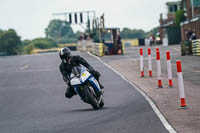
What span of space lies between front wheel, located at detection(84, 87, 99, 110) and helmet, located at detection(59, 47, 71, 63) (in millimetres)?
827

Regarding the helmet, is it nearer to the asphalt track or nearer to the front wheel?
the front wheel

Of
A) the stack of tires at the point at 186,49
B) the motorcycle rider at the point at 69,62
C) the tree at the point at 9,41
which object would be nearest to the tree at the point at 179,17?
the stack of tires at the point at 186,49

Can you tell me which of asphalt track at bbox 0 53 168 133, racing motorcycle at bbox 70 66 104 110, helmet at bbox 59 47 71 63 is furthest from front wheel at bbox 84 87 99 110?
helmet at bbox 59 47 71 63

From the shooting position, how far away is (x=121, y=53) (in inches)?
1993

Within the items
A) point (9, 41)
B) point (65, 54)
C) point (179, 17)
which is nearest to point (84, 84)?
point (65, 54)

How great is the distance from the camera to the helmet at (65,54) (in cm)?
1290

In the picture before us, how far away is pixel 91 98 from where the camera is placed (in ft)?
42.5

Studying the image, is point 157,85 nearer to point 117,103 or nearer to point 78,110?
point 117,103

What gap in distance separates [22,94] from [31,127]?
337 inches

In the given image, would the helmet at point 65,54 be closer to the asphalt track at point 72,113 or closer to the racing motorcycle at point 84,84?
the racing motorcycle at point 84,84

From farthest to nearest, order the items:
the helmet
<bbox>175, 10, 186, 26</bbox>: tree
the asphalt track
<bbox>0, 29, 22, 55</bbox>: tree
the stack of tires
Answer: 1. <bbox>0, 29, 22, 55</bbox>: tree
2. <bbox>175, 10, 186, 26</bbox>: tree
3. the stack of tires
4. the helmet
5. the asphalt track

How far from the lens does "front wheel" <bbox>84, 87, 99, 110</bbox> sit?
508 inches

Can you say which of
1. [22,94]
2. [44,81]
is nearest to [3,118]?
[22,94]

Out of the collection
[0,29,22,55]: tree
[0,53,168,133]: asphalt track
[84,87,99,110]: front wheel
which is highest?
[0,29,22,55]: tree
